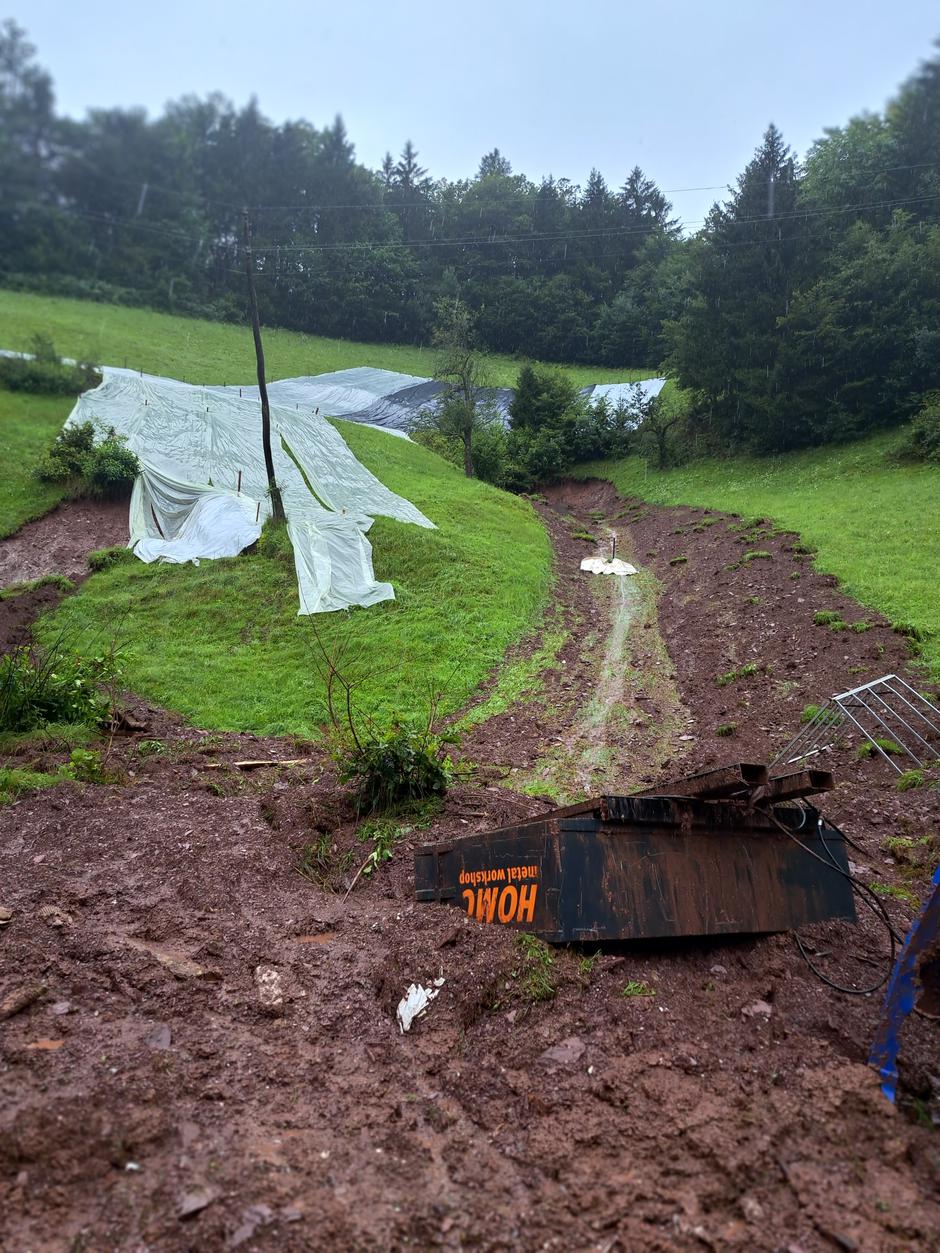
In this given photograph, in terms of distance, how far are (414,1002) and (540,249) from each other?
214 feet

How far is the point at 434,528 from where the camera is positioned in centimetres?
2197

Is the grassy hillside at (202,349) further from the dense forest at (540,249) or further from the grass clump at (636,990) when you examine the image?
the grass clump at (636,990)

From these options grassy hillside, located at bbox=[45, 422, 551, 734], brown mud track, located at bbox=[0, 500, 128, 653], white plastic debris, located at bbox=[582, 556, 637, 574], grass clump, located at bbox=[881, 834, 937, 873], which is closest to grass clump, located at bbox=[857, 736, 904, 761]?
grass clump, located at bbox=[881, 834, 937, 873]

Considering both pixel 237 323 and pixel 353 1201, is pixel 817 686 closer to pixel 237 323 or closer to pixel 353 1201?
pixel 353 1201

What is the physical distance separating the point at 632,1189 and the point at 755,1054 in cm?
117

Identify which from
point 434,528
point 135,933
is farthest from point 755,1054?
point 434,528

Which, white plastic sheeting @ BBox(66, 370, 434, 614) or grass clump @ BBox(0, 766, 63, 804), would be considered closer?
grass clump @ BBox(0, 766, 63, 804)

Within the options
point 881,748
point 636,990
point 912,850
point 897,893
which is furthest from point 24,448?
point 897,893

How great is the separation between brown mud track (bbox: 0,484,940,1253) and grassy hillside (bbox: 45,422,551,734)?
6.00 m

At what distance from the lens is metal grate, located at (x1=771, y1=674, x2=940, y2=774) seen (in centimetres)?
942

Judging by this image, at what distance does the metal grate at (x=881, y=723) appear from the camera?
371 inches

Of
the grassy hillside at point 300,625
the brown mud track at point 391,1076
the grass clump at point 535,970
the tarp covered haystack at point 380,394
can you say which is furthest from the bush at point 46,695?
the tarp covered haystack at point 380,394

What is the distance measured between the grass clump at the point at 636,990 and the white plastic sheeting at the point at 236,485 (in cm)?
1393

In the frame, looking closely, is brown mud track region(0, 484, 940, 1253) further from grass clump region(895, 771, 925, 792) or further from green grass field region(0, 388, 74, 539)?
green grass field region(0, 388, 74, 539)
